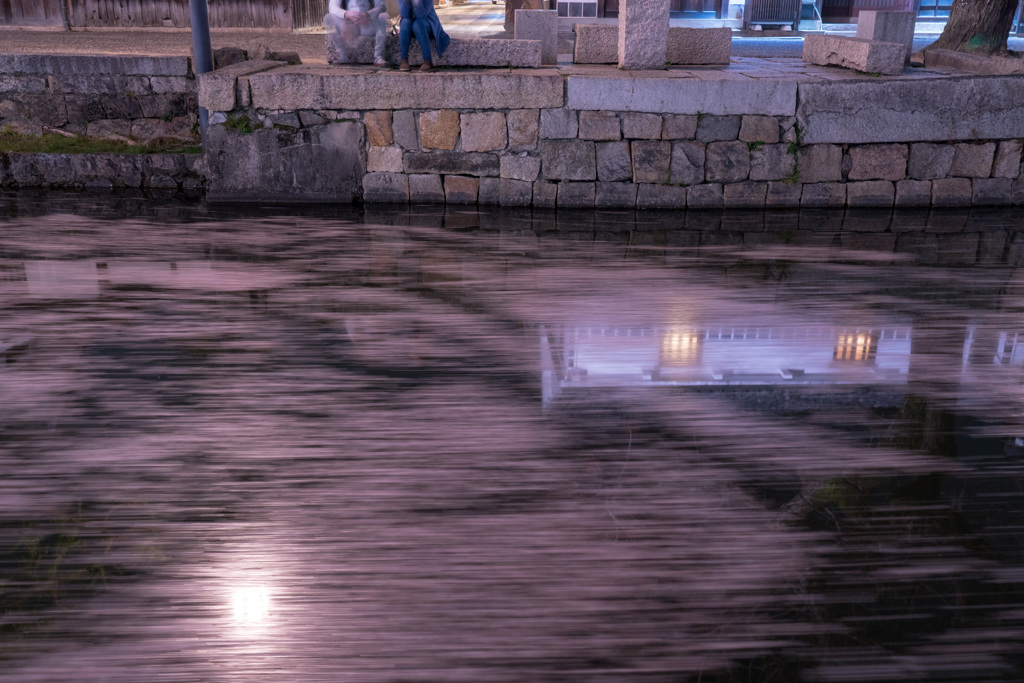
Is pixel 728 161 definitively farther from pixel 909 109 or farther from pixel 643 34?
pixel 909 109

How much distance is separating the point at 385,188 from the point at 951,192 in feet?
14.7

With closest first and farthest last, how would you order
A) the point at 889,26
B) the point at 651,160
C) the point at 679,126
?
the point at 679,126 < the point at 651,160 < the point at 889,26

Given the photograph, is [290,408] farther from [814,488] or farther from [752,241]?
[752,241]

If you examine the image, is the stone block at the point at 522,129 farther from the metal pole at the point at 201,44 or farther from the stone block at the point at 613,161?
the metal pole at the point at 201,44

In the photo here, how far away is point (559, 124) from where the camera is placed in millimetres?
6297

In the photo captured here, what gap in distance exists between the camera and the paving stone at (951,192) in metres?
6.54

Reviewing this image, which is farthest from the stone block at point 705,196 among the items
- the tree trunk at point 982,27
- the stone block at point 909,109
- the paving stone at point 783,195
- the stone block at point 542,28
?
the tree trunk at point 982,27

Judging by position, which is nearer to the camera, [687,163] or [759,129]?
[759,129]

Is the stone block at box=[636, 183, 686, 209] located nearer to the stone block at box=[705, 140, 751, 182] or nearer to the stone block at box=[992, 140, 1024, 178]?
the stone block at box=[705, 140, 751, 182]

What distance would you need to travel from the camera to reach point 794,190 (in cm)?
648

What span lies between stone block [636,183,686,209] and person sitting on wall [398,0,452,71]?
1.91 meters

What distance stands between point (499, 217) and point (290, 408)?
11.1 ft

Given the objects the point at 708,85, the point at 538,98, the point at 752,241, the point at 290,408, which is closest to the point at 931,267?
the point at 752,241

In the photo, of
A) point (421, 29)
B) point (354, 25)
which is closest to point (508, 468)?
point (421, 29)
